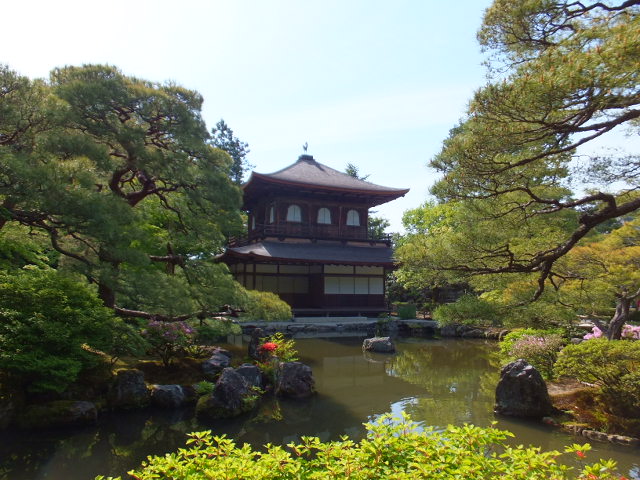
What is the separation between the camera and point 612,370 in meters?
5.95

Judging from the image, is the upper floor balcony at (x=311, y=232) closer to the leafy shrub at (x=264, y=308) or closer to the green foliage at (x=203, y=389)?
the leafy shrub at (x=264, y=308)

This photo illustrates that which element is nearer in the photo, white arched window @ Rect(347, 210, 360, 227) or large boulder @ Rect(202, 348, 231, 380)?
large boulder @ Rect(202, 348, 231, 380)

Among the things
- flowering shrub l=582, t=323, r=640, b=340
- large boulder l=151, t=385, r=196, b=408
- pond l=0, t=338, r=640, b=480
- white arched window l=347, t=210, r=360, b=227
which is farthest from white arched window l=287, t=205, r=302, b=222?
large boulder l=151, t=385, r=196, b=408

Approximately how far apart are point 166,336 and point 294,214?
13390mm

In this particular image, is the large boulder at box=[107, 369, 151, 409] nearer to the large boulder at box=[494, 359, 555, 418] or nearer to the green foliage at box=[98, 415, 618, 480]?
the green foliage at box=[98, 415, 618, 480]

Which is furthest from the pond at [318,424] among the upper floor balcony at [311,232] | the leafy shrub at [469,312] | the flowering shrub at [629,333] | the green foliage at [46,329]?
the upper floor balcony at [311,232]

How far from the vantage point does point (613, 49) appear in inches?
152

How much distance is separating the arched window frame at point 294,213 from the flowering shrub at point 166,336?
12587mm

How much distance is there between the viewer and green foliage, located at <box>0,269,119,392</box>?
5.86 metres

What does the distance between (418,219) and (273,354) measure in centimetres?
1974

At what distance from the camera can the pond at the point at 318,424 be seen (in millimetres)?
5320

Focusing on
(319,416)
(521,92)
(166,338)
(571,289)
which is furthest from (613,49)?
(166,338)

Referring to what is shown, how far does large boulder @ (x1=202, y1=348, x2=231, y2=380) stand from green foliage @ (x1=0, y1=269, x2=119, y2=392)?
8.32ft

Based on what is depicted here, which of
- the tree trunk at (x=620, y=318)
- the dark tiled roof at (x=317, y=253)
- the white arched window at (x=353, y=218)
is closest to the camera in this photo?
the tree trunk at (x=620, y=318)
